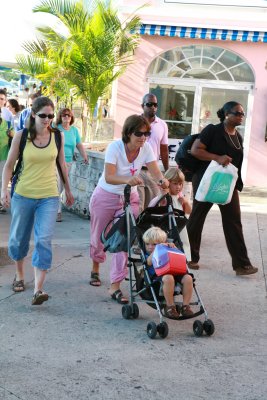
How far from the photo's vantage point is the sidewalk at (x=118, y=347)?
4.46 meters

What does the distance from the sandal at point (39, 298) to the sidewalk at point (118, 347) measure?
8 cm

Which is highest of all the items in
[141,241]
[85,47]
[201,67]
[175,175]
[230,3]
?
[230,3]

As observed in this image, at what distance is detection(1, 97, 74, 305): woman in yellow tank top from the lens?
6.07m

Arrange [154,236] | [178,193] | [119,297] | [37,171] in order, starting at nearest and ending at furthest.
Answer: [154,236] < [37,171] < [119,297] < [178,193]

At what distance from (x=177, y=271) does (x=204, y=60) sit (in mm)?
11070

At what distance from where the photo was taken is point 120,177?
6.04 meters

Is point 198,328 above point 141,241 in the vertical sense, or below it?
below

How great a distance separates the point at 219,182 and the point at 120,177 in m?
1.63

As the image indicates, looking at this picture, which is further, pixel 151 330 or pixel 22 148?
pixel 22 148

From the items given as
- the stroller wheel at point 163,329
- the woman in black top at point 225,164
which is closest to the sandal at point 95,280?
the woman in black top at point 225,164

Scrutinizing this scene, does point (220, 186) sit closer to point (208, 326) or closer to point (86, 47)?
point (208, 326)

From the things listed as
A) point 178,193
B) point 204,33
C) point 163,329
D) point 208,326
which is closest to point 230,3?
point 204,33

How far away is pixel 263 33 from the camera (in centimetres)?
1523

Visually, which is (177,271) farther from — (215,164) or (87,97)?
(87,97)
